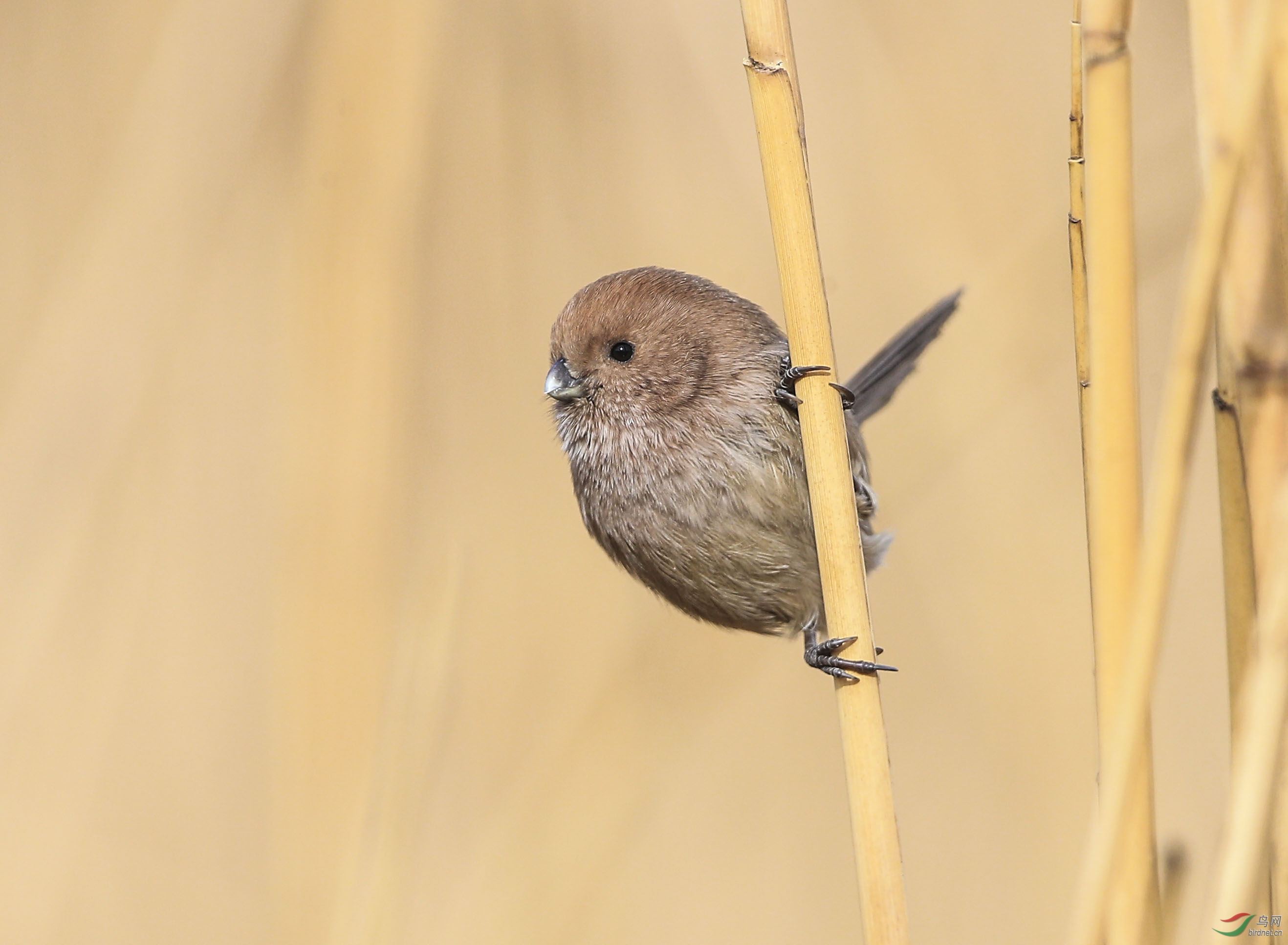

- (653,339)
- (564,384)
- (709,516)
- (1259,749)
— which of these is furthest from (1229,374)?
(564,384)

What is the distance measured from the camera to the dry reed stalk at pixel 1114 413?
35.5 inches

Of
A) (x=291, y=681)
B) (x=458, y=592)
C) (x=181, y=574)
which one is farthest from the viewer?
(x=181, y=574)

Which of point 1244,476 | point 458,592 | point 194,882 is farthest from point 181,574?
point 1244,476

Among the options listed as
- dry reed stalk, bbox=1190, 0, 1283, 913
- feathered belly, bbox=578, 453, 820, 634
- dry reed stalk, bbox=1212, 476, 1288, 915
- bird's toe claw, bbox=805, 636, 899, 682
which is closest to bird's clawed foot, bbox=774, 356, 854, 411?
→ feathered belly, bbox=578, 453, 820, 634

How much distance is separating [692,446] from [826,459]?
48 centimetres

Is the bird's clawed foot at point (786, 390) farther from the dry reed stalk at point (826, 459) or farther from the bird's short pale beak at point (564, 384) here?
the bird's short pale beak at point (564, 384)

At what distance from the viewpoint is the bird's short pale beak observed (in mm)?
1773

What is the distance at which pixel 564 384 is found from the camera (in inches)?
70.2

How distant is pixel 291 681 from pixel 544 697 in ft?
2.20

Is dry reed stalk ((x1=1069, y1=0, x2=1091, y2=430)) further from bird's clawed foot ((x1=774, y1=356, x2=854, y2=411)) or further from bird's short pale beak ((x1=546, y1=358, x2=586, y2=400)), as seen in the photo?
bird's short pale beak ((x1=546, y1=358, x2=586, y2=400))

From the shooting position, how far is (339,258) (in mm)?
1635

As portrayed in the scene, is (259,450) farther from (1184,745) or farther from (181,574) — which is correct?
(1184,745)

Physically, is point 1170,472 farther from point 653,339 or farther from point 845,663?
point 653,339

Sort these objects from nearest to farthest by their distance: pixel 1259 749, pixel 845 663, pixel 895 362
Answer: pixel 1259 749 → pixel 845 663 → pixel 895 362
